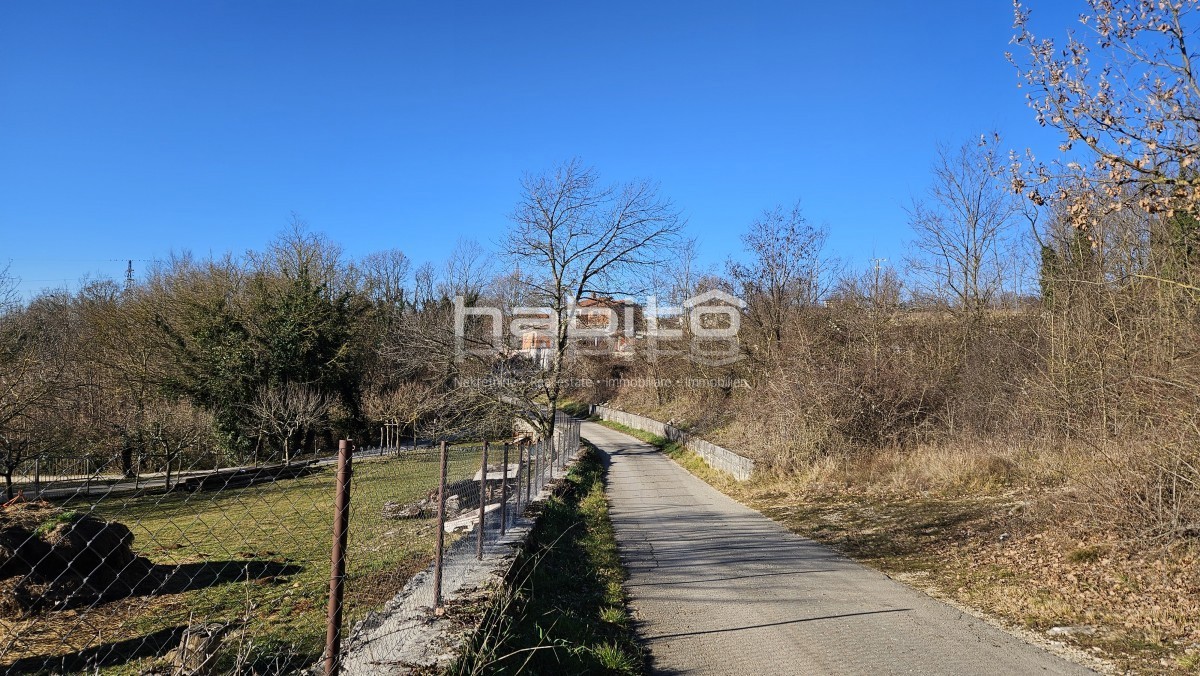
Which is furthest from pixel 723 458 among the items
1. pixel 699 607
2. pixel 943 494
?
pixel 699 607

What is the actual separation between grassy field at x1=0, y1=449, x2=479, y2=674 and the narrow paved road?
2.97 metres

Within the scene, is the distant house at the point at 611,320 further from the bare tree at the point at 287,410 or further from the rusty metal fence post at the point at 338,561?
the rusty metal fence post at the point at 338,561

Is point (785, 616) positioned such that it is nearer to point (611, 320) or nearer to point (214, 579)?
point (214, 579)

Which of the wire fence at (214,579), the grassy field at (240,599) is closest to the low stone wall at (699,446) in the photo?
the wire fence at (214,579)

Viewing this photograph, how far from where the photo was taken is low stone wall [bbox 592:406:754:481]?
19.3 metres

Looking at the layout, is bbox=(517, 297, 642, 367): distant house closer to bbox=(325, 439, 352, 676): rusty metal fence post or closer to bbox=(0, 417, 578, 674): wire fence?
bbox=(0, 417, 578, 674): wire fence

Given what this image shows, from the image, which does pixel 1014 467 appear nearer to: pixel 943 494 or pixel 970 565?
pixel 943 494

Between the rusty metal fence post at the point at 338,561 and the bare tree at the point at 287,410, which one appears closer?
the rusty metal fence post at the point at 338,561

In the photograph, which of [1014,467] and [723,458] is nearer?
[1014,467]

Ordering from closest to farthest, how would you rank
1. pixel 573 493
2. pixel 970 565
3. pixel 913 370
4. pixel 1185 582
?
pixel 1185 582
pixel 970 565
pixel 573 493
pixel 913 370

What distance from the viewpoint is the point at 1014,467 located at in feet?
44.5

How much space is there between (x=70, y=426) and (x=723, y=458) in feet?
66.1

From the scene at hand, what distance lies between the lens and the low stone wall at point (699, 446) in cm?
1933

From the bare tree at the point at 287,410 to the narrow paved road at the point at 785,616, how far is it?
1995cm
